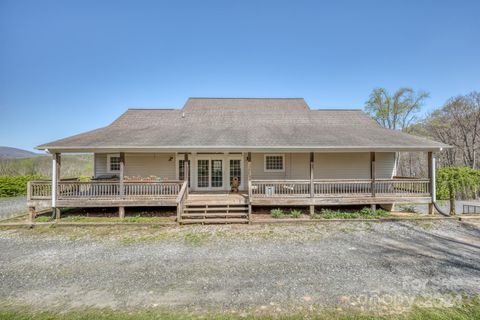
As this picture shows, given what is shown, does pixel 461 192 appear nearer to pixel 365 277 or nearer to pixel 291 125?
pixel 291 125

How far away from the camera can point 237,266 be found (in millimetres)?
5535

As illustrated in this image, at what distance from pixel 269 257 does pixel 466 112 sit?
33.4m

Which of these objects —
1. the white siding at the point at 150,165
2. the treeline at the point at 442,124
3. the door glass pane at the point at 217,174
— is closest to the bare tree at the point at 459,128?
the treeline at the point at 442,124

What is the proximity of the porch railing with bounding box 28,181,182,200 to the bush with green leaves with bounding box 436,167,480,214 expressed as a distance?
14093mm

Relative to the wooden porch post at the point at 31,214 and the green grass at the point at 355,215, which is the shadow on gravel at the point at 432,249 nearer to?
the green grass at the point at 355,215

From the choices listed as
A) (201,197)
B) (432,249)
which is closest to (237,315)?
(432,249)

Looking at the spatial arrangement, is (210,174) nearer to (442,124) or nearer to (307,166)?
(307,166)

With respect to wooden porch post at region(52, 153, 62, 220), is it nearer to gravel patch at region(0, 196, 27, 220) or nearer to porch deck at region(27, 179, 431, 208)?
porch deck at region(27, 179, 431, 208)

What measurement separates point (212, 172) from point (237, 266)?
7.56 m

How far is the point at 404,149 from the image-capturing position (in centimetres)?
968

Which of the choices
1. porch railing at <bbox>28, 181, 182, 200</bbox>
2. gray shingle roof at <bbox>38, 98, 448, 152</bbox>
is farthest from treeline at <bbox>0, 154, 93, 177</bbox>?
gray shingle roof at <bbox>38, 98, 448, 152</bbox>

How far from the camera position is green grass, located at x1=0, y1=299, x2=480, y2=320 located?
3.62 metres

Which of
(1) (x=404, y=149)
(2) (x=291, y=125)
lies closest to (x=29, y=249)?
(2) (x=291, y=125)

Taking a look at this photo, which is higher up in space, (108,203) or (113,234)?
(108,203)
